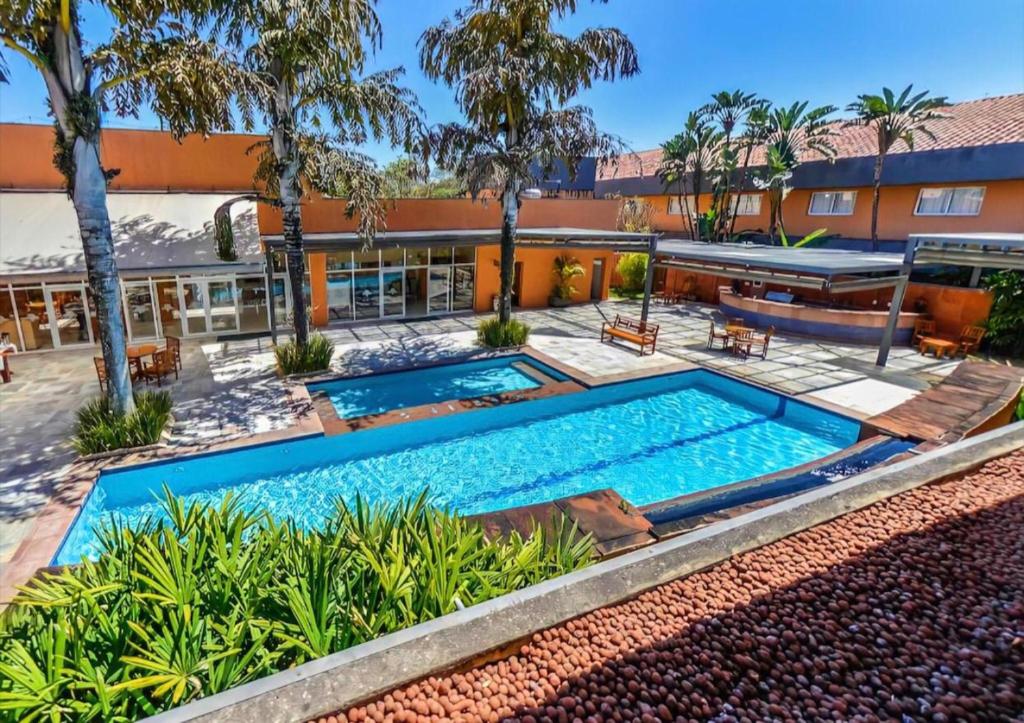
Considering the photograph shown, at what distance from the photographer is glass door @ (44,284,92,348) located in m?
18.1

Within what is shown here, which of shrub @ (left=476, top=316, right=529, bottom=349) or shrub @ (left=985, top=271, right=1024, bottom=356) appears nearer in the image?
shrub @ (left=985, top=271, right=1024, bottom=356)

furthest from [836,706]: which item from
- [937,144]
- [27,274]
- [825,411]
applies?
[937,144]

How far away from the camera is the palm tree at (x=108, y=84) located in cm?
957

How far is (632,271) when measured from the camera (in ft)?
106

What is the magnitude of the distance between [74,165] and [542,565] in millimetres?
12399

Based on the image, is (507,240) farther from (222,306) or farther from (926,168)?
(926,168)

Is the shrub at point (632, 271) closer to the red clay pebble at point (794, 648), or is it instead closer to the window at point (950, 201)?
the window at point (950, 201)

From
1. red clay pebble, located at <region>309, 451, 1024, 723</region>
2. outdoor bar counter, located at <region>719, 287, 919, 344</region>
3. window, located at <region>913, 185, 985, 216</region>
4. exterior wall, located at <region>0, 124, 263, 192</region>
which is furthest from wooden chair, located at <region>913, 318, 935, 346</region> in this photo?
exterior wall, located at <region>0, 124, 263, 192</region>

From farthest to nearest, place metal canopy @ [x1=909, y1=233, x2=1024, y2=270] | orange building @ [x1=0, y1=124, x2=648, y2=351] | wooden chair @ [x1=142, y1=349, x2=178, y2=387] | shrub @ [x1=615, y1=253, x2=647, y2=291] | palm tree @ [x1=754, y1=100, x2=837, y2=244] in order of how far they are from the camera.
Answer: shrub @ [x1=615, y1=253, x2=647, y2=291] < palm tree @ [x1=754, y1=100, x2=837, y2=244] < orange building @ [x1=0, y1=124, x2=648, y2=351] < metal canopy @ [x1=909, y1=233, x2=1024, y2=270] < wooden chair @ [x1=142, y1=349, x2=178, y2=387]

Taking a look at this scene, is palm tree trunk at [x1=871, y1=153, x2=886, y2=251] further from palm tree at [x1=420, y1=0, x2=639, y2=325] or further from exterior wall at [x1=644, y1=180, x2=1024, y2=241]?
palm tree at [x1=420, y1=0, x2=639, y2=325]

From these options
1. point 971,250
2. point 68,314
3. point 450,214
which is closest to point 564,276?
point 450,214

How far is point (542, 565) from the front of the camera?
543cm

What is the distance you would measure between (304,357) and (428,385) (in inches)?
168

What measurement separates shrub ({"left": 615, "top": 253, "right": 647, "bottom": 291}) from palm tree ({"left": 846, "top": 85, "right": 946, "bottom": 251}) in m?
12.4
